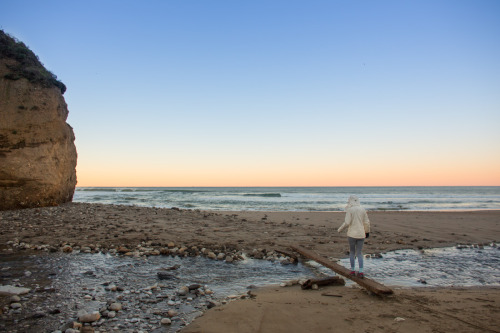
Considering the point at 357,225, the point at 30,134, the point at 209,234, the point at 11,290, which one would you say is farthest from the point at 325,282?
the point at 30,134

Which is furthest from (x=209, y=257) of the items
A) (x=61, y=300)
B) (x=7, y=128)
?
(x=7, y=128)

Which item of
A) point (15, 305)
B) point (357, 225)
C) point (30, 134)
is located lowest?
point (15, 305)

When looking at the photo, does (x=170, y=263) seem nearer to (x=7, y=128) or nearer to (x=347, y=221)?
(x=347, y=221)

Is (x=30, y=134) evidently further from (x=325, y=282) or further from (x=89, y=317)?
(x=325, y=282)

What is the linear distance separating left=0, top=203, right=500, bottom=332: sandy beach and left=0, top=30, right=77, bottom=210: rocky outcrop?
2.28 m

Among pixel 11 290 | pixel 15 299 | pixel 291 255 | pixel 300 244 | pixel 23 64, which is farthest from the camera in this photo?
pixel 23 64

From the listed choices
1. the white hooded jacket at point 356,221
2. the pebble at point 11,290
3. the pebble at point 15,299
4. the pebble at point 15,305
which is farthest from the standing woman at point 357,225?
the pebble at point 11,290

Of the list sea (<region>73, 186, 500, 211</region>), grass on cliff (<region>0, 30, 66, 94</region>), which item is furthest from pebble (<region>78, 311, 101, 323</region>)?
sea (<region>73, 186, 500, 211</region>)

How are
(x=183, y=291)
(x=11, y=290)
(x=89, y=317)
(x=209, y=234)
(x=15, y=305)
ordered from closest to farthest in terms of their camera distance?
(x=89, y=317) → (x=15, y=305) → (x=11, y=290) → (x=183, y=291) → (x=209, y=234)

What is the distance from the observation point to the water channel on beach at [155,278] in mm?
4156

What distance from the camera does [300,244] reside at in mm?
9688

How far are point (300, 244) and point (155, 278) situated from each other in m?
5.30

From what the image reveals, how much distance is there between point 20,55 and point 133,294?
1956 centimetres

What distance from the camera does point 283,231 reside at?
1196 cm
